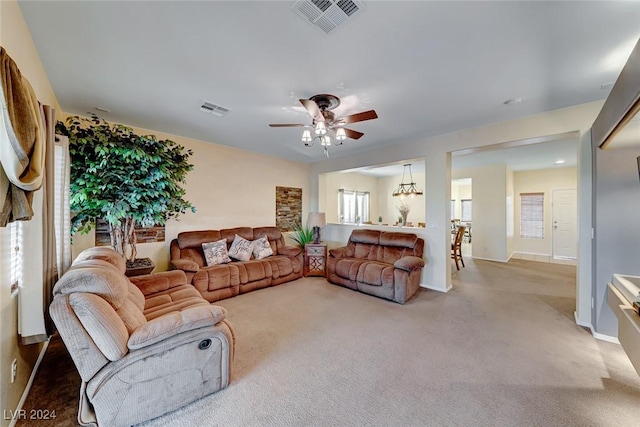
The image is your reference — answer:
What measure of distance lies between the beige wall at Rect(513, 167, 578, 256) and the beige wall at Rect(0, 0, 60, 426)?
10.00 m

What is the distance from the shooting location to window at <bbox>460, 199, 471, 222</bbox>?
9.24 metres

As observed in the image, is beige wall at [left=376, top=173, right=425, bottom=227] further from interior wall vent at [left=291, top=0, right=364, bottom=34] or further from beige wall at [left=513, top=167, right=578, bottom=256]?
interior wall vent at [left=291, top=0, right=364, bottom=34]

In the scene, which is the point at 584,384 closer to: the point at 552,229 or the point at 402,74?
the point at 402,74

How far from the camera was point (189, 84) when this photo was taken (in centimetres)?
245

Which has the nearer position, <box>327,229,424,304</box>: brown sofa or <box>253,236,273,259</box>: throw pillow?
<box>327,229,424,304</box>: brown sofa

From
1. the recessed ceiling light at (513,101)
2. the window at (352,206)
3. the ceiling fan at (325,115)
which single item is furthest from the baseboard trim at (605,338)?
the window at (352,206)

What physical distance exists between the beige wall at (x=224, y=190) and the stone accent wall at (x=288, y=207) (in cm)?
14

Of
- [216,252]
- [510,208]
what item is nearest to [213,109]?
[216,252]

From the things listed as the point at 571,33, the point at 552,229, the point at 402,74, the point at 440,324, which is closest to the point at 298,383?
the point at 440,324

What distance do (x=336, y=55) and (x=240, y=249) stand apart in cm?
355

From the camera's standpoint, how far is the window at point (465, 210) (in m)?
9.24

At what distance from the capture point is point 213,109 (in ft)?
9.95

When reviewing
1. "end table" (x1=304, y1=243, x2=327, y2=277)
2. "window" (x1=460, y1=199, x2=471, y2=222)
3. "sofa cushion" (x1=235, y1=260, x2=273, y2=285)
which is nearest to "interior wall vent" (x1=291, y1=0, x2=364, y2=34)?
"sofa cushion" (x1=235, y1=260, x2=273, y2=285)

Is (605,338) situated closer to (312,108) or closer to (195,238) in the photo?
(312,108)
